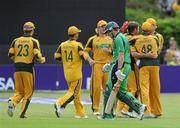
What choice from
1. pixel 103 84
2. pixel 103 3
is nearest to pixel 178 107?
pixel 103 84

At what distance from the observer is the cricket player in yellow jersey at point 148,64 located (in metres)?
20.3

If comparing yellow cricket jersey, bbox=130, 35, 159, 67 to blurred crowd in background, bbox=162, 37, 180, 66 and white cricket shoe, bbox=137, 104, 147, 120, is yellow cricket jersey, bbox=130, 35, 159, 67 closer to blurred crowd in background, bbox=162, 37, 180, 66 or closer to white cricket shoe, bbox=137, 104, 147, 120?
white cricket shoe, bbox=137, 104, 147, 120

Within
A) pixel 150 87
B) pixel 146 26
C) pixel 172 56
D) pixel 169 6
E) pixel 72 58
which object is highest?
pixel 146 26

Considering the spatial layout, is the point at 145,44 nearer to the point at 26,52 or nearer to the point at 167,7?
the point at 26,52

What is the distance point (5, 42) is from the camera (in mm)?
29484

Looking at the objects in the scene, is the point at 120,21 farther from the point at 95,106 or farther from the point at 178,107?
the point at 95,106

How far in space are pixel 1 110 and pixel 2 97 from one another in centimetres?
523

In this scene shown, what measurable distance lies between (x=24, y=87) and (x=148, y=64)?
2.99 meters

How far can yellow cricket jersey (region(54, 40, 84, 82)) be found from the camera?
2027cm

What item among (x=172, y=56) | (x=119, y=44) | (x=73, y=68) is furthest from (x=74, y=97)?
(x=172, y=56)

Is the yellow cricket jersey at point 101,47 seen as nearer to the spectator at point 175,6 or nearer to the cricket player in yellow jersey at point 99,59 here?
the cricket player in yellow jersey at point 99,59

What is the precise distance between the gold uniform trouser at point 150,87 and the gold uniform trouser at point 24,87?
263 cm

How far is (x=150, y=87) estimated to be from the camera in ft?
68.0

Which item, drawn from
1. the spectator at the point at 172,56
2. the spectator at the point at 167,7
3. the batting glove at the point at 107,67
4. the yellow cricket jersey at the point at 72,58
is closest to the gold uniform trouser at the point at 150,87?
the batting glove at the point at 107,67
